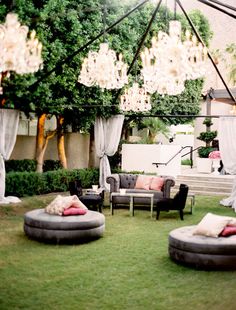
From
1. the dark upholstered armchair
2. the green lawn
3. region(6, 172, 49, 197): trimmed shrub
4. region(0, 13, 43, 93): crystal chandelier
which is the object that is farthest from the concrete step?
region(0, 13, 43, 93): crystal chandelier

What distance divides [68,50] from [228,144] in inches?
203

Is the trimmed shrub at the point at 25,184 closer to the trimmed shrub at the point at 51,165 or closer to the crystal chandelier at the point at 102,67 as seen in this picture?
the trimmed shrub at the point at 51,165

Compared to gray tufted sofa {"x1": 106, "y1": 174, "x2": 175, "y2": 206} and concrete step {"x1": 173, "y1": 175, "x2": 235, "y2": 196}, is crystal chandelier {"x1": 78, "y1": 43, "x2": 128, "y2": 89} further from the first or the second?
concrete step {"x1": 173, "y1": 175, "x2": 235, "y2": 196}

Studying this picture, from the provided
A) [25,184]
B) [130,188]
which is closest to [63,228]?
[130,188]

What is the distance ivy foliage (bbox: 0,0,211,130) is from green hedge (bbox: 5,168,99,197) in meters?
1.62

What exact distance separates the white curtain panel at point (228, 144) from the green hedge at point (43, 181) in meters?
4.73

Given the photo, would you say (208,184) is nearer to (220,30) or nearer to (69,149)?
(69,149)

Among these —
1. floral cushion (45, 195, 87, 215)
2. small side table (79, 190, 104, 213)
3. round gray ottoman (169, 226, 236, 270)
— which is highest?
floral cushion (45, 195, 87, 215)

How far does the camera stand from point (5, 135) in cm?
1177

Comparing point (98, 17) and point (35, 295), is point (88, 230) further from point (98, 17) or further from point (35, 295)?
point (98, 17)

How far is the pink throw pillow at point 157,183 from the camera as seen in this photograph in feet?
38.9

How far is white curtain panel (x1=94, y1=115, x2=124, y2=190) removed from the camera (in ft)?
45.7

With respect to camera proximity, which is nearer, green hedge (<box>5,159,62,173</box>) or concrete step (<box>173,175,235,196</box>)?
green hedge (<box>5,159,62,173</box>)

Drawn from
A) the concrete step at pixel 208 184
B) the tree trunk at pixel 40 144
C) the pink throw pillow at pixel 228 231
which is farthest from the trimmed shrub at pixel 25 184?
the pink throw pillow at pixel 228 231
